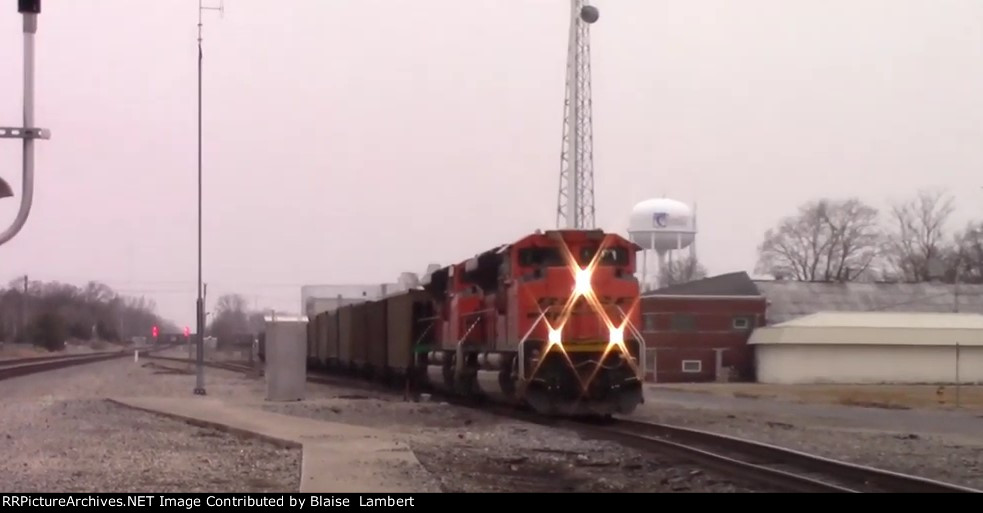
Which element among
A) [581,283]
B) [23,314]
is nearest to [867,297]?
[581,283]

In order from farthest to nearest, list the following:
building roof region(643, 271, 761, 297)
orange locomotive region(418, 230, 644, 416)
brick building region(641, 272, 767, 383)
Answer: building roof region(643, 271, 761, 297) < brick building region(641, 272, 767, 383) < orange locomotive region(418, 230, 644, 416)

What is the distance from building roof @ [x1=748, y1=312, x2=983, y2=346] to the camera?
58.0m

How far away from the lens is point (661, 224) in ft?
266

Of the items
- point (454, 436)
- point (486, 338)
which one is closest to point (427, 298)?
point (486, 338)

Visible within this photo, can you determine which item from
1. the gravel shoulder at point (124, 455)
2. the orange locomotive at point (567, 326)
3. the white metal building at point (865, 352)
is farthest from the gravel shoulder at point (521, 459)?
the white metal building at point (865, 352)

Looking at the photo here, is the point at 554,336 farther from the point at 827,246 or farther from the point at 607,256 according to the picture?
the point at 827,246

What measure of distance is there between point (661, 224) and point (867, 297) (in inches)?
632

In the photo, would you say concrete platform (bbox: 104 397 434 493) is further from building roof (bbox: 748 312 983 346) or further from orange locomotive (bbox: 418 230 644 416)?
building roof (bbox: 748 312 983 346)

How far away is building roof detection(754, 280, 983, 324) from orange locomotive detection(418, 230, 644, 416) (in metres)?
46.7

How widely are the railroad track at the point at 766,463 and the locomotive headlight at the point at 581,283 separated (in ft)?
7.88

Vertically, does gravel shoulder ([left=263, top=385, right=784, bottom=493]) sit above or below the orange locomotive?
below

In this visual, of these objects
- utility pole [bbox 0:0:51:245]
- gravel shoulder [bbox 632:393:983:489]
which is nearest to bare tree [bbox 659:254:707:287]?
gravel shoulder [bbox 632:393:983:489]

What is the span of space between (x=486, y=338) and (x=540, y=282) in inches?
128

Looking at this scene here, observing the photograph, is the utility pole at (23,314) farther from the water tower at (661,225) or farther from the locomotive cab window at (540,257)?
the locomotive cab window at (540,257)
